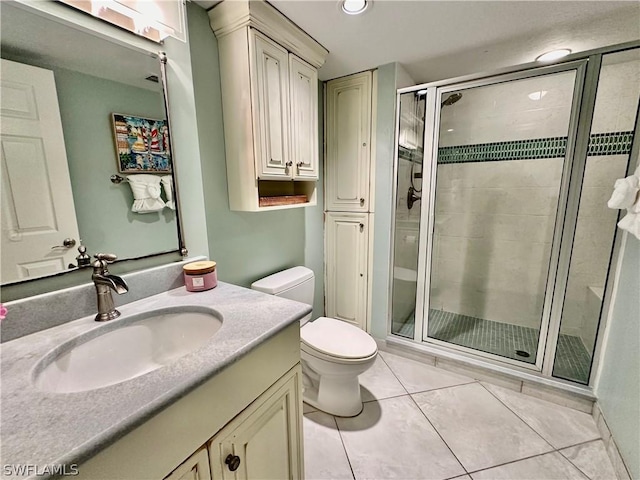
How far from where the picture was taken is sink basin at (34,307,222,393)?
28.1 inches

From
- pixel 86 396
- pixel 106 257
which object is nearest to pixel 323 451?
pixel 86 396

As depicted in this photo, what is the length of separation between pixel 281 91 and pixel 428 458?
193 cm

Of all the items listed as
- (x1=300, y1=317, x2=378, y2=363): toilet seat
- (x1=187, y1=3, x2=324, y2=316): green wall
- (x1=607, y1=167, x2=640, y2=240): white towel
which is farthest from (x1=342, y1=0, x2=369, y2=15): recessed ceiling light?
(x1=300, y1=317, x2=378, y2=363): toilet seat

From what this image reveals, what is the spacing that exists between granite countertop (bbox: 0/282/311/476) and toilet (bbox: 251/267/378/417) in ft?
2.14

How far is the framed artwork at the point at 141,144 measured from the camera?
3.17ft

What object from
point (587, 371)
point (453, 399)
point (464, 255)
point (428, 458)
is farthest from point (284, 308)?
point (464, 255)

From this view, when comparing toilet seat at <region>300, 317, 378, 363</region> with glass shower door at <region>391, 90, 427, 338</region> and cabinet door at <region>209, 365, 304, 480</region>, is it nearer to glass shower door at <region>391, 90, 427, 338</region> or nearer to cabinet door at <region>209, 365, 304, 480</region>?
cabinet door at <region>209, 365, 304, 480</region>

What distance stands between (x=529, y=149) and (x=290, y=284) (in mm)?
2018

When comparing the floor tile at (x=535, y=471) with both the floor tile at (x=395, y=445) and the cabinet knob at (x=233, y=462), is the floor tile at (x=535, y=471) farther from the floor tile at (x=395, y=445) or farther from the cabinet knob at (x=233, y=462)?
Result: the cabinet knob at (x=233, y=462)

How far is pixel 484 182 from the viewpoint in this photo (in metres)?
2.25

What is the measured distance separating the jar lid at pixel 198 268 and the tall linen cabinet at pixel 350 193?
123cm

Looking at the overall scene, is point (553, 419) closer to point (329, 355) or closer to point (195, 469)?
point (329, 355)

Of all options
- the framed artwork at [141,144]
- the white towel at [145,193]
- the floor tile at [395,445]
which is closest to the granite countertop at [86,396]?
the white towel at [145,193]

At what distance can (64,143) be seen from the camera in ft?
2.77
